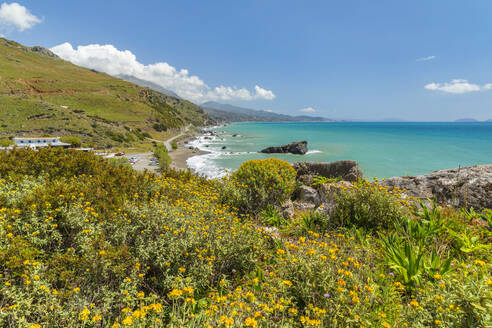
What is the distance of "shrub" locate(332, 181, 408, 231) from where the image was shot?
528cm

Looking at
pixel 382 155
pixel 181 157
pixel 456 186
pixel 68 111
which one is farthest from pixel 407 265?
pixel 68 111

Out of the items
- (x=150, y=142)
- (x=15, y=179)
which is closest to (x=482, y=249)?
(x=15, y=179)

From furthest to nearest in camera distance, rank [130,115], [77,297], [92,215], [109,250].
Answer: [130,115], [92,215], [109,250], [77,297]

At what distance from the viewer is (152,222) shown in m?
3.94

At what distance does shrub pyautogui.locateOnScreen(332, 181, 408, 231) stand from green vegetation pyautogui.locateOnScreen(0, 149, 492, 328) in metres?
0.06

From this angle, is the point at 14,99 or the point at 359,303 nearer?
the point at 359,303

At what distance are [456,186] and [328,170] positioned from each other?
6.65 m

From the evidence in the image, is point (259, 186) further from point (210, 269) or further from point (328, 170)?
point (328, 170)

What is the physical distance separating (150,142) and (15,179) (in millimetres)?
87557

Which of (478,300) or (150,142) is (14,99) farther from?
(478,300)

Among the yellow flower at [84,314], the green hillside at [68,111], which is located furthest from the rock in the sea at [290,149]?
the yellow flower at [84,314]

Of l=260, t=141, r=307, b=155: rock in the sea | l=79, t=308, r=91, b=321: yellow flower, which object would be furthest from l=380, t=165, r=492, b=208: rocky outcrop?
l=260, t=141, r=307, b=155: rock in the sea

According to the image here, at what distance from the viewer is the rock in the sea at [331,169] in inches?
461

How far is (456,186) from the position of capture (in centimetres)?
610
